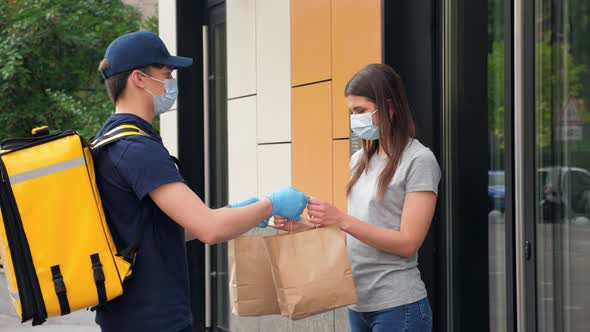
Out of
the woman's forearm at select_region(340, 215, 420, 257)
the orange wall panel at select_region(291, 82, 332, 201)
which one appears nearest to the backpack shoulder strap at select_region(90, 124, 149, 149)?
the woman's forearm at select_region(340, 215, 420, 257)

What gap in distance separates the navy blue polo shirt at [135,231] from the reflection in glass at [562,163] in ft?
6.16

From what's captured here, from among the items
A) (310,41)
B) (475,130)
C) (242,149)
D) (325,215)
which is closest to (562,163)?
(475,130)

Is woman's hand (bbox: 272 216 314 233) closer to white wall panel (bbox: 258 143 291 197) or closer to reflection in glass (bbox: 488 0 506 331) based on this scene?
reflection in glass (bbox: 488 0 506 331)

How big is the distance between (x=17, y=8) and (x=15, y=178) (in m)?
13.9

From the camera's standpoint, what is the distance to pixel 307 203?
10.6 ft

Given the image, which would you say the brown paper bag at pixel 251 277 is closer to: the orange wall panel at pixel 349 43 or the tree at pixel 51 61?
the orange wall panel at pixel 349 43

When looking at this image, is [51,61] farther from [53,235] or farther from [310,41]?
[53,235]

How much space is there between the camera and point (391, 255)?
3182 mm

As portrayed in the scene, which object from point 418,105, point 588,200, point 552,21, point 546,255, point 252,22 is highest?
point 252,22

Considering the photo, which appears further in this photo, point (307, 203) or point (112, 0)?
point (112, 0)

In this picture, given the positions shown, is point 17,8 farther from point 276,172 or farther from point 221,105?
point 276,172

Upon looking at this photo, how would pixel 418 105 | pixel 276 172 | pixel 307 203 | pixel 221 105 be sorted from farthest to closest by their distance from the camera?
1. pixel 221 105
2. pixel 276 172
3. pixel 418 105
4. pixel 307 203

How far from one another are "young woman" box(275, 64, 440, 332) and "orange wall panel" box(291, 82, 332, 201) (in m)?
2.18

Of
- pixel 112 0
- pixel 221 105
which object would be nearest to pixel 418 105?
pixel 221 105
